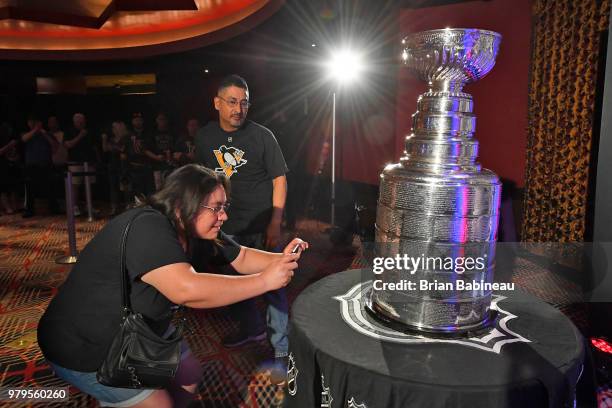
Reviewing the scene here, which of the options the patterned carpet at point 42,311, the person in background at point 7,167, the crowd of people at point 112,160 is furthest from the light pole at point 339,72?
the person in background at point 7,167

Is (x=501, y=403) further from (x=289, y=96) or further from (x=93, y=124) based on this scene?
(x=93, y=124)

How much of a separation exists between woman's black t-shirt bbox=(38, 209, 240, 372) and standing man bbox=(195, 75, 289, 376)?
1197 millimetres

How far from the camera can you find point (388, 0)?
19.5ft

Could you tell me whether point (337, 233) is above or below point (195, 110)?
below

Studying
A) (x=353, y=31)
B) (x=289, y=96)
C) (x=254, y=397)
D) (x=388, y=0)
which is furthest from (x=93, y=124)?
(x=254, y=397)

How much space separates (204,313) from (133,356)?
2229mm

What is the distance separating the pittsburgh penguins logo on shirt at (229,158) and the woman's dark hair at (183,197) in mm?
1086

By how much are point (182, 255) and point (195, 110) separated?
9770 millimetres

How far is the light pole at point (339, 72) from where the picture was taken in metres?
5.97

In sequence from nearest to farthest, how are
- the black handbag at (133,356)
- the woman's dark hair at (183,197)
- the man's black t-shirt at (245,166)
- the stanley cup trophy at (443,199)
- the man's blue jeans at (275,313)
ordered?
the stanley cup trophy at (443,199) < the black handbag at (133,356) < the woman's dark hair at (183,197) < the man's blue jeans at (275,313) < the man's black t-shirt at (245,166)

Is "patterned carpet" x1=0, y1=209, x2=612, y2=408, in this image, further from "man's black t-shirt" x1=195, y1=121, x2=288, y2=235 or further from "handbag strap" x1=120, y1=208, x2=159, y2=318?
"handbag strap" x1=120, y1=208, x2=159, y2=318

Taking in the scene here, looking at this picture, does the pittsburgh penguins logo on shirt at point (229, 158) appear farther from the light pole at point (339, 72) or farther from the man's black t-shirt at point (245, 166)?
the light pole at point (339, 72)

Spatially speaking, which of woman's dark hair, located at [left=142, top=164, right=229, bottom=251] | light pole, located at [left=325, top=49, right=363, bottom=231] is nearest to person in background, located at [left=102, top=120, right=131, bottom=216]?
light pole, located at [left=325, top=49, right=363, bottom=231]

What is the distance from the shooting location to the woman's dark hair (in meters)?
1.71
